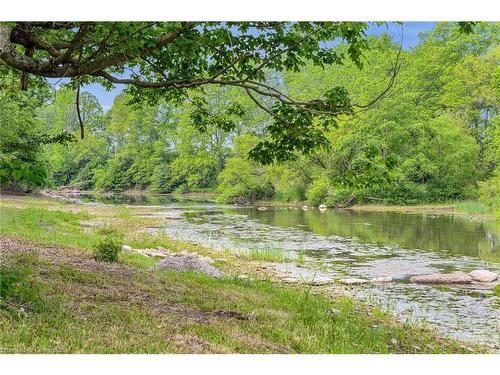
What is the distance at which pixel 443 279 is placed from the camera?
9641mm

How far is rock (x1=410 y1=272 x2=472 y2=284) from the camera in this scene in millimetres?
9602

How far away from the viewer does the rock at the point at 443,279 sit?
9.60m

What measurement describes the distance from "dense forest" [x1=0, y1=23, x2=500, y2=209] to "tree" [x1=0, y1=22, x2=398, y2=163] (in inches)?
16.9

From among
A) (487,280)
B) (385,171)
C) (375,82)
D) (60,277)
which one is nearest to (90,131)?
(60,277)

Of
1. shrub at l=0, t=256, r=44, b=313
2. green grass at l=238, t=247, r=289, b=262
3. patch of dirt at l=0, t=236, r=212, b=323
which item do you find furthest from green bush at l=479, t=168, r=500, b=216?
shrub at l=0, t=256, r=44, b=313

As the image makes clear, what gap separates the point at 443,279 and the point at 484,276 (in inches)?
30.8

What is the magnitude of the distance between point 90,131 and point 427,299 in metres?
6.08

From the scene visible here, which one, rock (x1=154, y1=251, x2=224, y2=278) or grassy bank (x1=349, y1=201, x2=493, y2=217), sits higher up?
grassy bank (x1=349, y1=201, x2=493, y2=217)

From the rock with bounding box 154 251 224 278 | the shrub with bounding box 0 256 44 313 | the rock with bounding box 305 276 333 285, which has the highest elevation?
the shrub with bounding box 0 256 44 313

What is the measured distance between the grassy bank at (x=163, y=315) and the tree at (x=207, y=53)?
6.08 ft

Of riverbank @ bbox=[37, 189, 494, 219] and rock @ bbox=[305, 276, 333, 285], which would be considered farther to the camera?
riverbank @ bbox=[37, 189, 494, 219]

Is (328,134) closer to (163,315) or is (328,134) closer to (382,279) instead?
(382,279)

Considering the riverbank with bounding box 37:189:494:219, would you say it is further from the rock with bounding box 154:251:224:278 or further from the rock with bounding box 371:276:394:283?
the rock with bounding box 154:251:224:278
